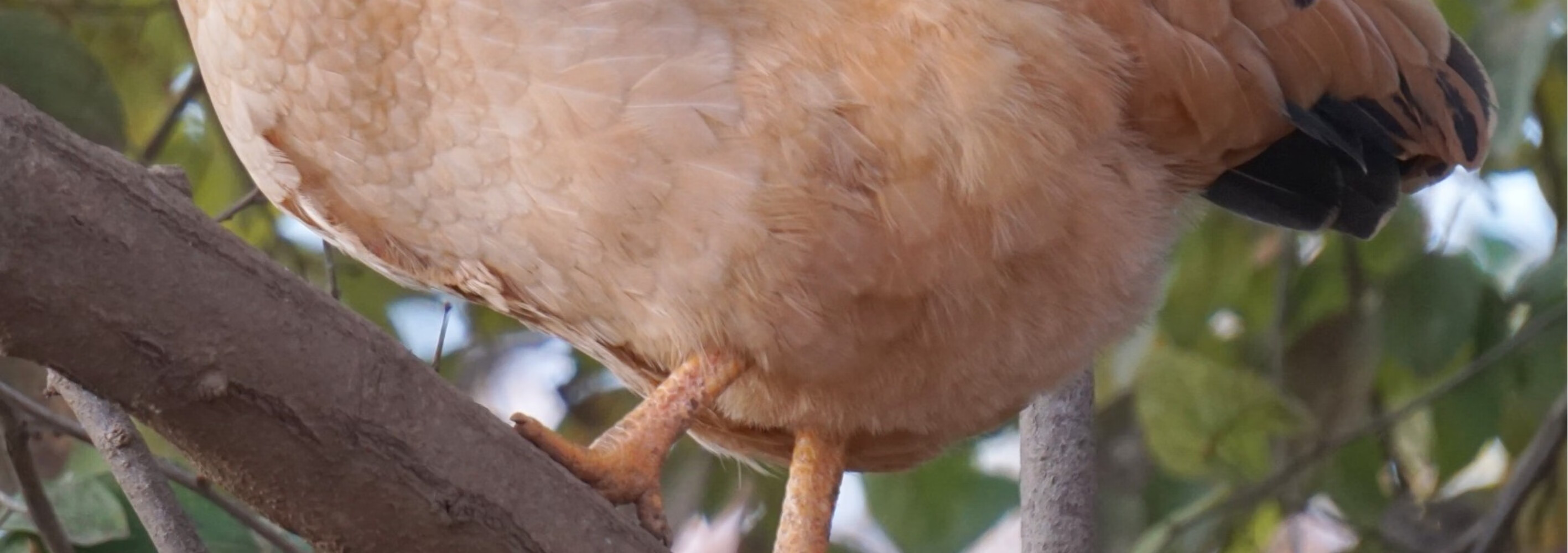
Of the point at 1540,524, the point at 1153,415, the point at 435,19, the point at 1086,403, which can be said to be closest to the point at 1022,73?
the point at 435,19

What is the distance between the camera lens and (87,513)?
1.17m

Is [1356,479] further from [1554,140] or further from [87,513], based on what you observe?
[87,513]

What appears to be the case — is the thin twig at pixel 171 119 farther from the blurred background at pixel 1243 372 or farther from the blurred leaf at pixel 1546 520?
the blurred leaf at pixel 1546 520

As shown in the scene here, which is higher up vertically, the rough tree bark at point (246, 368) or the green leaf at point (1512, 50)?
the green leaf at point (1512, 50)

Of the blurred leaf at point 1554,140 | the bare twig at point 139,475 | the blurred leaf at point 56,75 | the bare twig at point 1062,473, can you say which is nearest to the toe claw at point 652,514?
the bare twig at point 139,475

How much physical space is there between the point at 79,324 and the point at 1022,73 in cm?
58

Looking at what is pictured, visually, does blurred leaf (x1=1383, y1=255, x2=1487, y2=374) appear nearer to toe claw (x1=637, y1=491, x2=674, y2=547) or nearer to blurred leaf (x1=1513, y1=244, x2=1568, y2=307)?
blurred leaf (x1=1513, y1=244, x2=1568, y2=307)

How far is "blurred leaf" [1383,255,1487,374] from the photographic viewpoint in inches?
71.4

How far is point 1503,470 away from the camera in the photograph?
2232 mm

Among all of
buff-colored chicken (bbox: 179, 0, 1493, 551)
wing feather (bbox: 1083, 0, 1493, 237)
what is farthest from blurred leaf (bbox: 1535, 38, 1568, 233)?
buff-colored chicken (bbox: 179, 0, 1493, 551)

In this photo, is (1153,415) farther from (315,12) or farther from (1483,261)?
(315,12)

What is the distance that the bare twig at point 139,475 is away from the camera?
3.24 ft

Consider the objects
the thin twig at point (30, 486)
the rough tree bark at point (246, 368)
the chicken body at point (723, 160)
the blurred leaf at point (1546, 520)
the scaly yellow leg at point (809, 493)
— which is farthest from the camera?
the blurred leaf at point (1546, 520)

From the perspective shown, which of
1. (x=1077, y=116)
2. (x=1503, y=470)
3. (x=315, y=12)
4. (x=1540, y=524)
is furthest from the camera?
(x=1503, y=470)
